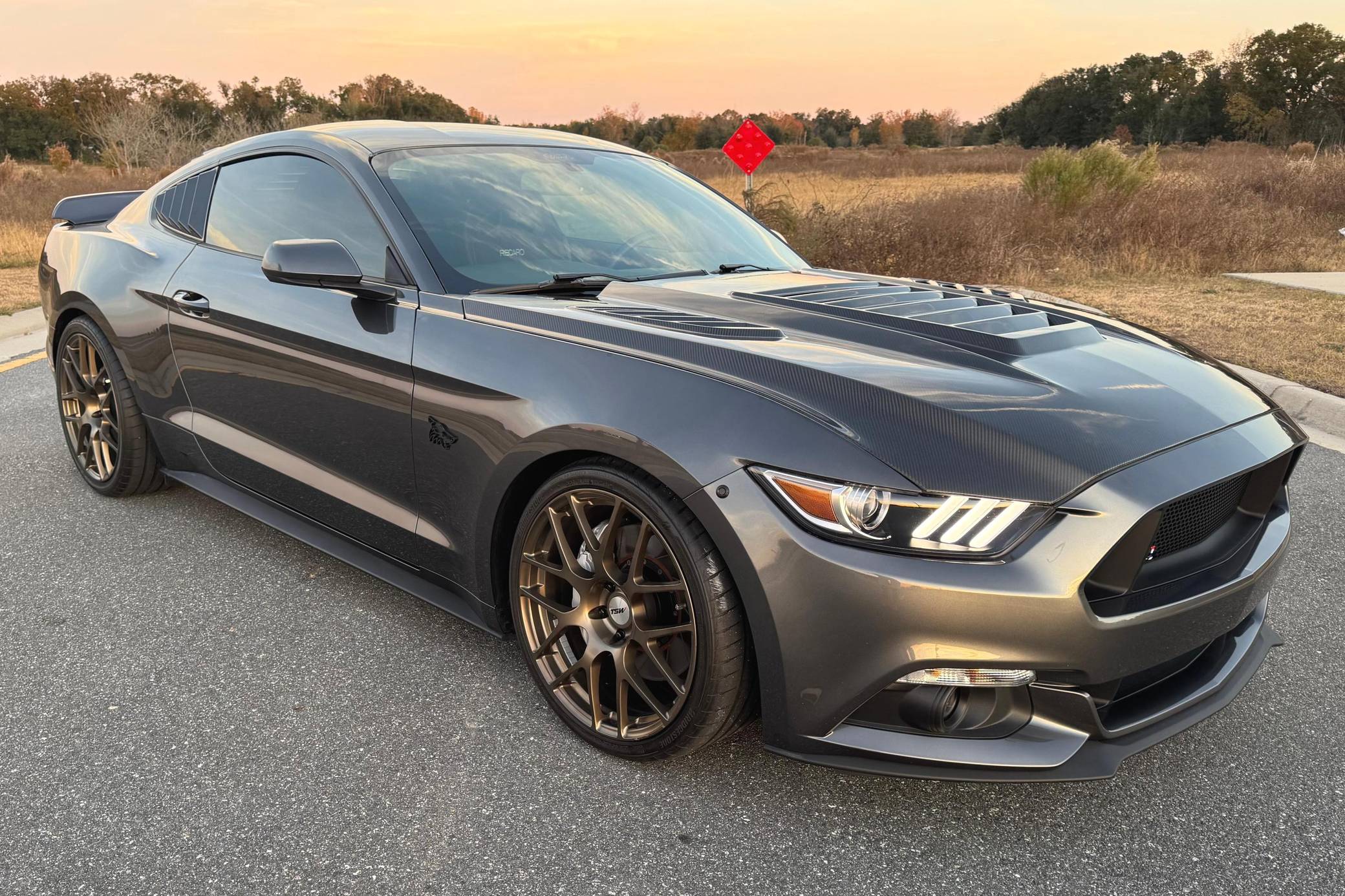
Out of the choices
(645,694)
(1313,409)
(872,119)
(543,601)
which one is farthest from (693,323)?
(872,119)

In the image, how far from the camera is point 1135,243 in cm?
1221

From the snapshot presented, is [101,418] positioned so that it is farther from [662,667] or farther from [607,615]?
[662,667]

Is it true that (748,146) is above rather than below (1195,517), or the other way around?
above

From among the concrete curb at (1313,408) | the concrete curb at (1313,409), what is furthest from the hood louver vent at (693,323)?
the concrete curb at (1313,409)

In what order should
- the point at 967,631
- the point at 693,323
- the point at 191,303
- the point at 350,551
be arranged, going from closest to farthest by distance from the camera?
the point at 967,631, the point at 693,323, the point at 350,551, the point at 191,303

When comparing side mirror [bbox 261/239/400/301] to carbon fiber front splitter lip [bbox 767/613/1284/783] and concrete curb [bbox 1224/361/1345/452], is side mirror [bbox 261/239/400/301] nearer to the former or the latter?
carbon fiber front splitter lip [bbox 767/613/1284/783]

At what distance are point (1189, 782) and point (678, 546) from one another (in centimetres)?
137

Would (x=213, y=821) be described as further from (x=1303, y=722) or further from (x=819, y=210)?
(x=819, y=210)

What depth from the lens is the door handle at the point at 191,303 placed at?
3.45 m

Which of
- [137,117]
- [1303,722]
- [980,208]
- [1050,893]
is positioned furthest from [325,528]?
[137,117]

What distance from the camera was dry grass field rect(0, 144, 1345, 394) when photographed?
8438 millimetres

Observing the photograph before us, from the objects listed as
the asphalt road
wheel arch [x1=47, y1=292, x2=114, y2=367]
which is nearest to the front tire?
the asphalt road

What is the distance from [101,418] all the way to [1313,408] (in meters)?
6.16

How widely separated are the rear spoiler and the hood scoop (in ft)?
11.4
